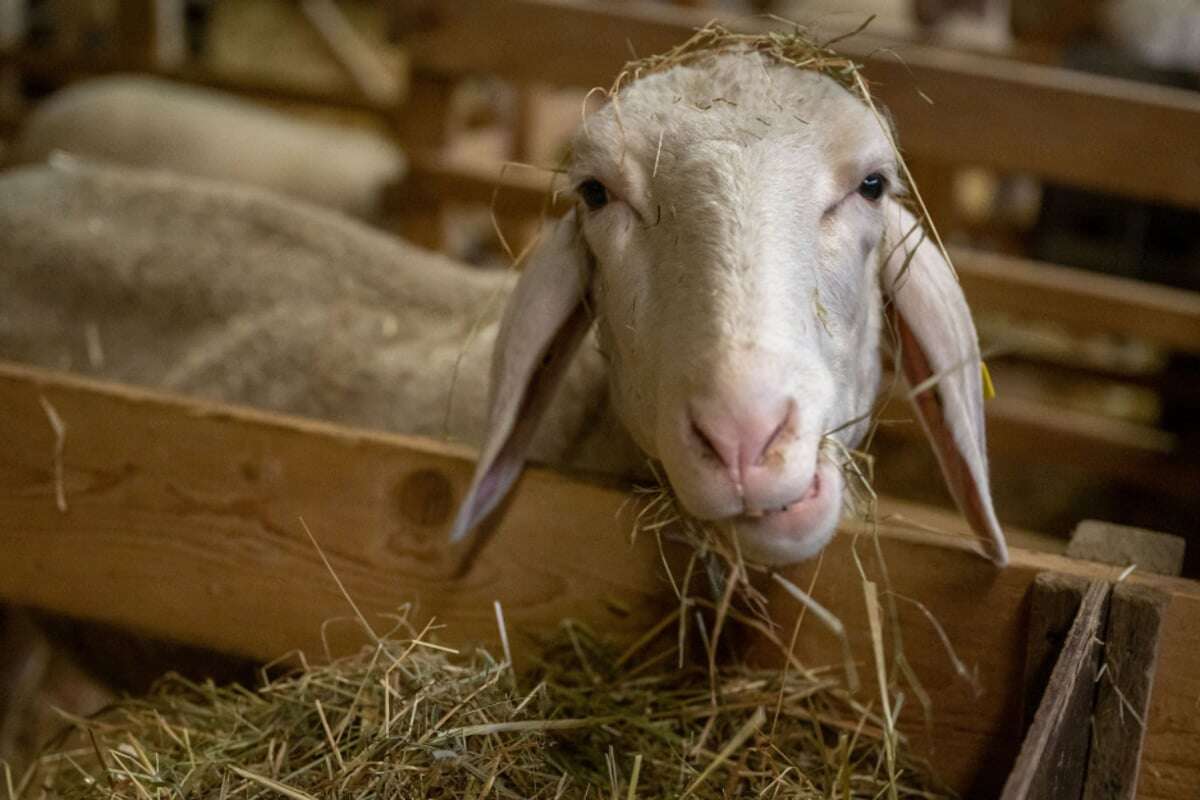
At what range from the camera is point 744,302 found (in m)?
1.67

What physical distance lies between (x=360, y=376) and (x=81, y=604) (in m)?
0.96

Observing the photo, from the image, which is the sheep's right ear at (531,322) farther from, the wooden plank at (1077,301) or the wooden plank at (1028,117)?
the wooden plank at (1077,301)

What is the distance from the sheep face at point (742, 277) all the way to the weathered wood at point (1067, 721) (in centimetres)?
35

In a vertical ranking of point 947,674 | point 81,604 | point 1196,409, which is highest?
point 947,674

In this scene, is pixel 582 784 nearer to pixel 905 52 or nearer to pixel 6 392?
pixel 6 392

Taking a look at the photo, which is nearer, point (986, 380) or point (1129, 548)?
point (1129, 548)

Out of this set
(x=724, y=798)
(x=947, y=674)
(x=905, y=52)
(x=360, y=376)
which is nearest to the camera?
(x=724, y=798)

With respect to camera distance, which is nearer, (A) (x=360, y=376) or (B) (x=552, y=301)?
(B) (x=552, y=301)

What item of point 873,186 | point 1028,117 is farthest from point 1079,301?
point 873,186

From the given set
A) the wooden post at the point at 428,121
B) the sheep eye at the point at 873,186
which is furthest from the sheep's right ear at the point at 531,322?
the wooden post at the point at 428,121

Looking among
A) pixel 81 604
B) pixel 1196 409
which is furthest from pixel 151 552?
pixel 1196 409

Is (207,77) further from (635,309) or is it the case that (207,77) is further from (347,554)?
(635,309)

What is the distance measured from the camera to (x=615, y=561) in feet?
6.61

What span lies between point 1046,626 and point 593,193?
1.00m
